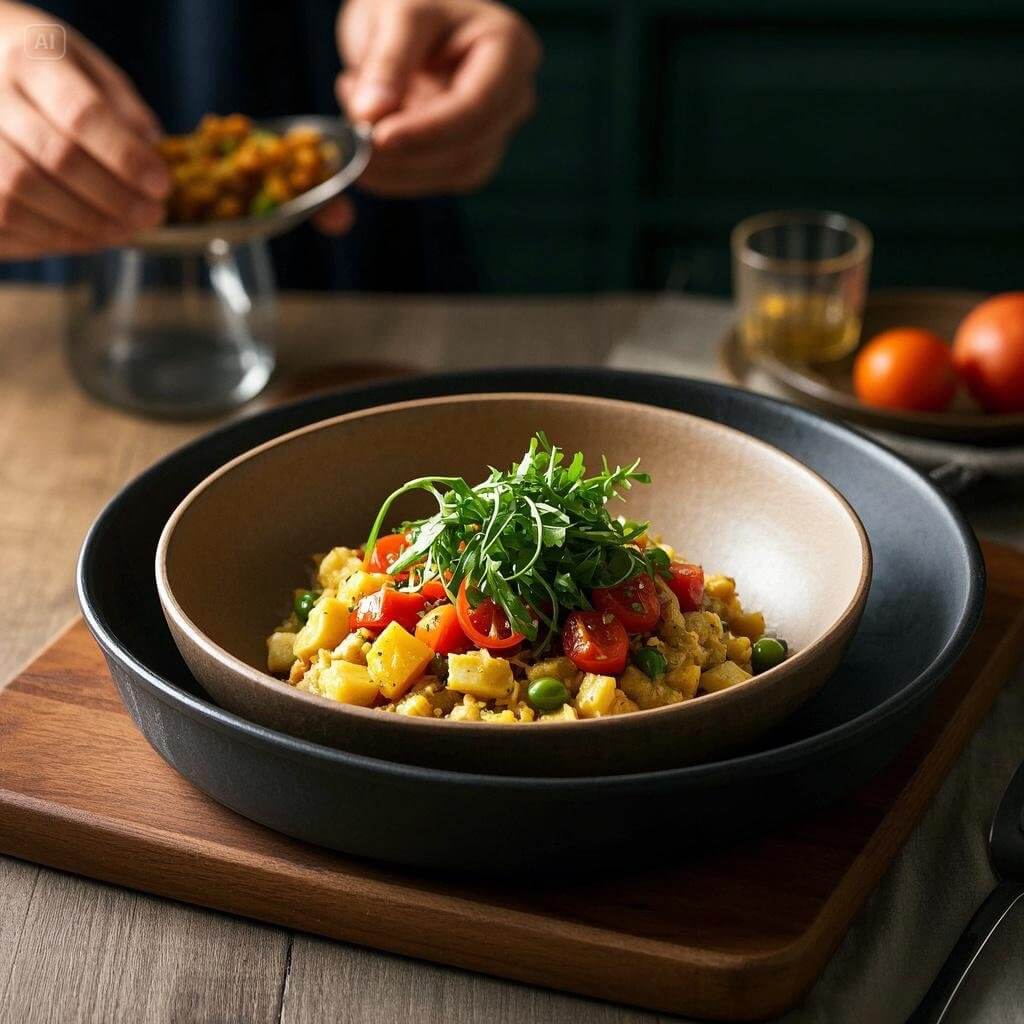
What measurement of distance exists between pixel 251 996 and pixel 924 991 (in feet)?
1.92

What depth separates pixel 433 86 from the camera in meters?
2.70

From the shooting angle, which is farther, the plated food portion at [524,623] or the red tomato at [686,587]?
the red tomato at [686,587]

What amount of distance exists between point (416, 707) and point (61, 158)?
48.5 inches

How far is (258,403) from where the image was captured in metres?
2.34

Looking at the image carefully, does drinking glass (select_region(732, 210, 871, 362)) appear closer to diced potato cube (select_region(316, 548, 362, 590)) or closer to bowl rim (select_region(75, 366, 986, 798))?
bowl rim (select_region(75, 366, 986, 798))

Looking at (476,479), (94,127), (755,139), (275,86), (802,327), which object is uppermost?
(94,127)

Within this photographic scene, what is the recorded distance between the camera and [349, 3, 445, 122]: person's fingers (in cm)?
246

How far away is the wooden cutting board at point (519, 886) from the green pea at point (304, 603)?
0.75 ft

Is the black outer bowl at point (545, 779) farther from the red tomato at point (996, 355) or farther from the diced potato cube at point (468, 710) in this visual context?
the red tomato at point (996, 355)

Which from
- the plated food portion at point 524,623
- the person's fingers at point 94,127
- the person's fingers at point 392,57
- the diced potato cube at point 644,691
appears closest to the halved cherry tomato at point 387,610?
the plated food portion at point 524,623

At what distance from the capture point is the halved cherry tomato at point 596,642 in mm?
1253

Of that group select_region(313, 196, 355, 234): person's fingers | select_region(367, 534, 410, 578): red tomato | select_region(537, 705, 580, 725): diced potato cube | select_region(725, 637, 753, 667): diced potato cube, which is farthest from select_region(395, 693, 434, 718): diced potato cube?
select_region(313, 196, 355, 234): person's fingers

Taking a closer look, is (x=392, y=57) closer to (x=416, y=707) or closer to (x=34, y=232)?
(x=34, y=232)

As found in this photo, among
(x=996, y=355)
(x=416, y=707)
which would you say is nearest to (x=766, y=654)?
(x=416, y=707)
